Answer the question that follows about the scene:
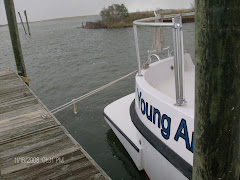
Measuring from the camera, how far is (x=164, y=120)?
2.77m

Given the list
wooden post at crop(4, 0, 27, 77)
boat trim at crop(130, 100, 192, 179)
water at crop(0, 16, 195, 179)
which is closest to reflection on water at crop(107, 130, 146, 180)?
water at crop(0, 16, 195, 179)

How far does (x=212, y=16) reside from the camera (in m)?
1.18

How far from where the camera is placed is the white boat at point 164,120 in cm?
241

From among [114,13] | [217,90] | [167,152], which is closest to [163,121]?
[167,152]

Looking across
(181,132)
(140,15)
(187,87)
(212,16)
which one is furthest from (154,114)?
(140,15)

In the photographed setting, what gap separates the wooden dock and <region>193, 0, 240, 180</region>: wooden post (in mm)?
1425

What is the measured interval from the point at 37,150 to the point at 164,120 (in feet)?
5.54

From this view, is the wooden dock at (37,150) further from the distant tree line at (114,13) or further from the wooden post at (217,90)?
the distant tree line at (114,13)

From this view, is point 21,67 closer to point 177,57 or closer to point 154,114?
point 154,114

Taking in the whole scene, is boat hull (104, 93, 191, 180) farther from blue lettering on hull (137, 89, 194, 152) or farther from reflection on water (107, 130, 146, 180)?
reflection on water (107, 130, 146, 180)

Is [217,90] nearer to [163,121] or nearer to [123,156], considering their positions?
[163,121]

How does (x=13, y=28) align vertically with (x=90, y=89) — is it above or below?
above

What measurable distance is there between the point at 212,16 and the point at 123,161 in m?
4.26

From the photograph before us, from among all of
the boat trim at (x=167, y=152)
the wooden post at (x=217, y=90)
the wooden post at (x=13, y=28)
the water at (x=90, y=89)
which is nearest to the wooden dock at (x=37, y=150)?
the boat trim at (x=167, y=152)
